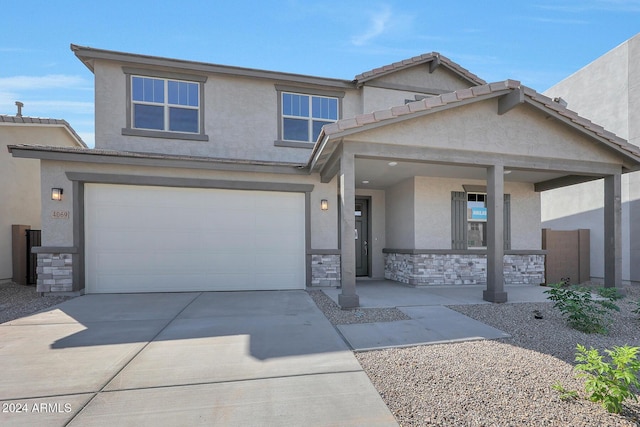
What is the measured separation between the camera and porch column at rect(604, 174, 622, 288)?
296 inches

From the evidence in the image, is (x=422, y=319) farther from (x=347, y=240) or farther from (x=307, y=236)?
(x=307, y=236)

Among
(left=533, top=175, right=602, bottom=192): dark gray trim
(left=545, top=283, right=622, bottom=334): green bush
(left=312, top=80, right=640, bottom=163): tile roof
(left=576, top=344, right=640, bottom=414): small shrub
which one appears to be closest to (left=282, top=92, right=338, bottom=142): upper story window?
(left=312, top=80, right=640, bottom=163): tile roof

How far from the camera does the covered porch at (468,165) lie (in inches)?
234

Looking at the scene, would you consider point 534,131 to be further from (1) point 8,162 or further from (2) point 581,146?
(1) point 8,162

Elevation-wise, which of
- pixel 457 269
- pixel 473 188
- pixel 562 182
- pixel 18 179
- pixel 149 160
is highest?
pixel 149 160

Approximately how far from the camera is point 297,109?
9.38 metres

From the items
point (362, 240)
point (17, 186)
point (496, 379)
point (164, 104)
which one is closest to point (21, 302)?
point (17, 186)

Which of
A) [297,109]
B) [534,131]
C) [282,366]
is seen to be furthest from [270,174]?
[534,131]

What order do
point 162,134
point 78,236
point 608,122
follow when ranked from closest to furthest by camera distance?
point 78,236
point 162,134
point 608,122

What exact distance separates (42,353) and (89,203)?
4.60m

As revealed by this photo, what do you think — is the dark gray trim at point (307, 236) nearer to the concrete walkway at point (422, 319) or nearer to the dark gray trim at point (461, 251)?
the concrete walkway at point (422, 319)

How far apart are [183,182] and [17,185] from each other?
6689 millimetres

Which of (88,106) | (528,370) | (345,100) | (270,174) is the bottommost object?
(528,370)

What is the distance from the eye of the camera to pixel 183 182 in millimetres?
7602
